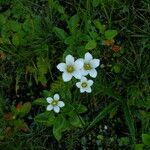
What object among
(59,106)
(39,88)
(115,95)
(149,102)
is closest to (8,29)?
(39,88)

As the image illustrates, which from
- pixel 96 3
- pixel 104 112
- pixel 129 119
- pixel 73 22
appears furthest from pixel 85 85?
pixel 96 3

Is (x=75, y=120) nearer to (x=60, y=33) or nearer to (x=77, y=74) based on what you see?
(x=77, y=74)

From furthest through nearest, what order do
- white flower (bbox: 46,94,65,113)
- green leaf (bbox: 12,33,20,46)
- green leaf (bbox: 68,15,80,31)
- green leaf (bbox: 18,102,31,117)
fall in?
green leaf (bbox: 18,102,31,117)
green leaf (bbox: 12,33,20,46)
green leaf (bbox: 68,15,80,31)
white flower (bbox: 46,94,65,113)

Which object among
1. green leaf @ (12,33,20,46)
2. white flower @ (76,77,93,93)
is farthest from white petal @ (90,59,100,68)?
green leaf @ (12,33,20,46)

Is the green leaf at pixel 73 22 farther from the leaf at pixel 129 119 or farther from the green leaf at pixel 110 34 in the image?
the leaf at pixel 129 119

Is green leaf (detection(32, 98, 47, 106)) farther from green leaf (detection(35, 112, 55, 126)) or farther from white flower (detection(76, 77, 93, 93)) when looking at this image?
white flower (detection(76, 77, 93, 93))

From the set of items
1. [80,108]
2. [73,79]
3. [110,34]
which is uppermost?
[110,34]
